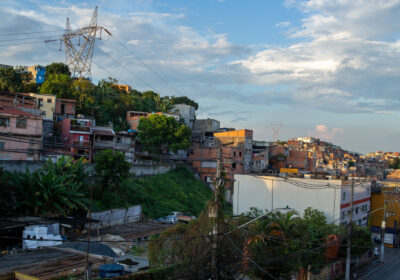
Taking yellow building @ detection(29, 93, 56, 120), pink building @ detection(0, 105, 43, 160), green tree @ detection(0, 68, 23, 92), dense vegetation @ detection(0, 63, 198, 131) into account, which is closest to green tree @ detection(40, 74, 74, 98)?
dense vegetation @ detection(0, 63, 198, 131)

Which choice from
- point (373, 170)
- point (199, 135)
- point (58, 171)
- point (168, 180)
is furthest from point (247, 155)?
point (373, 170)

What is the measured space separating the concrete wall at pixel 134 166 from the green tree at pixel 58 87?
561 inches

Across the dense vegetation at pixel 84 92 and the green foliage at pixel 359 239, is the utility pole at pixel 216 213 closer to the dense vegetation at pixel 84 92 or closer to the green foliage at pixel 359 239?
the green foliage at pixel 359 239

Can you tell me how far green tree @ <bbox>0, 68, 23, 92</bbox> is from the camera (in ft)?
165

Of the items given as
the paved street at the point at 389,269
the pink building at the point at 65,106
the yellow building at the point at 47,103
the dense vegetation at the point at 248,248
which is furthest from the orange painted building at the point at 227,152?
the dense vegetation at the point at 248,248

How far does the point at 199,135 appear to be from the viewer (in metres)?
61.3

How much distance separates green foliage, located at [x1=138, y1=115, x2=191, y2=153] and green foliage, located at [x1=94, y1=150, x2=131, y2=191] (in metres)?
12.3

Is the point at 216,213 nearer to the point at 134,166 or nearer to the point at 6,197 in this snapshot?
the point at 6,197

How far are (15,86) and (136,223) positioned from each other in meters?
28.8

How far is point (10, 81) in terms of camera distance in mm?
50625

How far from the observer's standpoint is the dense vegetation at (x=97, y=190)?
27.1m

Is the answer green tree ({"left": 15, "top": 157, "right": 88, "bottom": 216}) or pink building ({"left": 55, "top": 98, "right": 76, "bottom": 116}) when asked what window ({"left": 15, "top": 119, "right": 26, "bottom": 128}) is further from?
pink building ({"left": 55, "top": 98, "right": 76, "bottom": 116})

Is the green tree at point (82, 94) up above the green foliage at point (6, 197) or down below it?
above

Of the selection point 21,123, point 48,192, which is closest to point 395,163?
point 21,123
